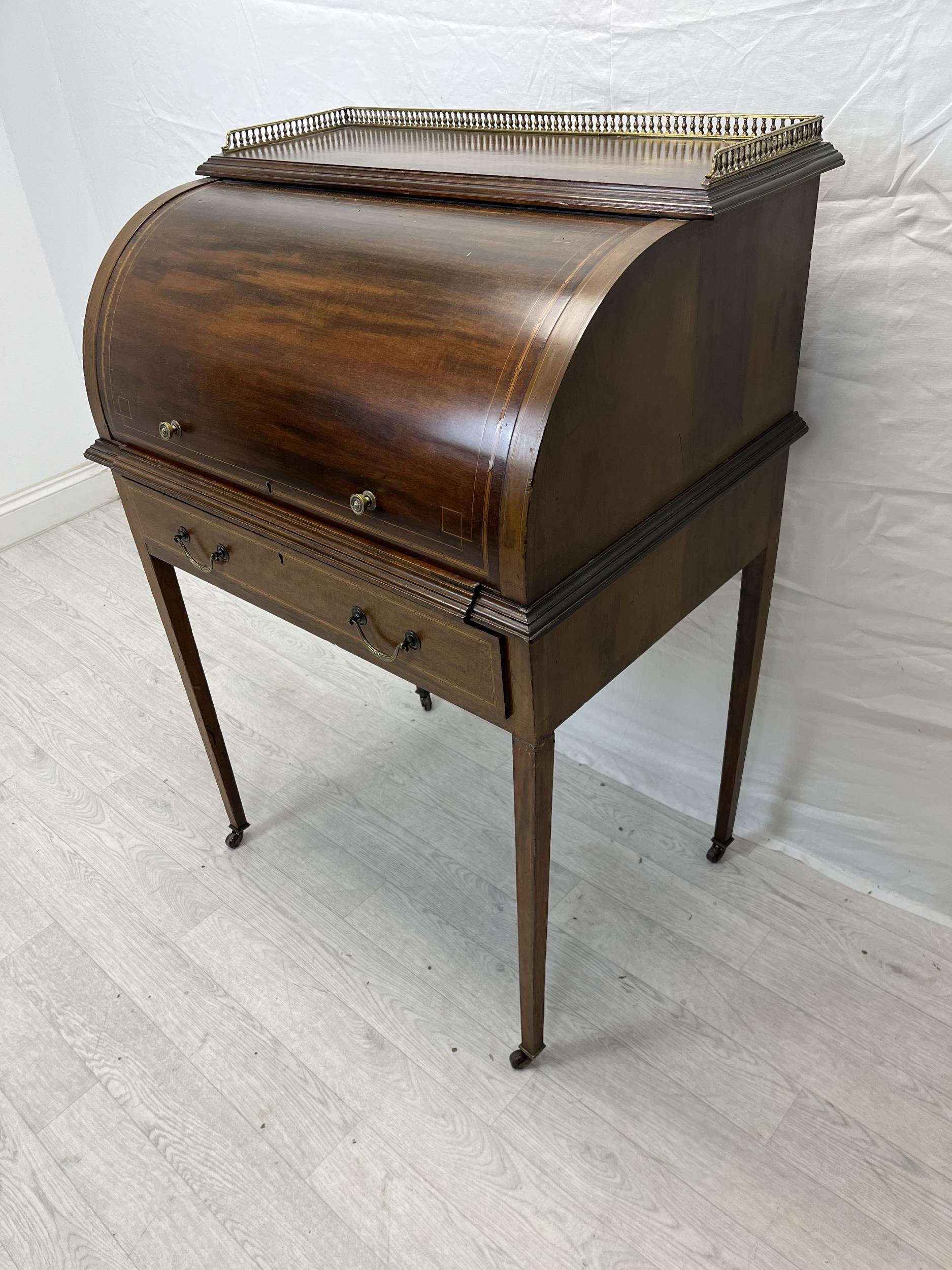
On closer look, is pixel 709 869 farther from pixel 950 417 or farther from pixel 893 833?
pixel 950 417

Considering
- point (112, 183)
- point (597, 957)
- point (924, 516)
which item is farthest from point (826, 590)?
point (112, 183)

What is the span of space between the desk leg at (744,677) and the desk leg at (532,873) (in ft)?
1.26

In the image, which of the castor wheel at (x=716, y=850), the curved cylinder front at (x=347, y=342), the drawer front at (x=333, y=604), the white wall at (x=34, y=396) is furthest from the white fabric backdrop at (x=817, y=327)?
the white wall at (x=34, y=396)

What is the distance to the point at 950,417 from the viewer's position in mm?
1195

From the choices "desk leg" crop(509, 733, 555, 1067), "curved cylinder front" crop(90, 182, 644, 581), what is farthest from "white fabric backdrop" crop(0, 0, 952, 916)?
"desk leg" crop(509, 733, 555, 1067)

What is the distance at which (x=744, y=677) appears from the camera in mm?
1430

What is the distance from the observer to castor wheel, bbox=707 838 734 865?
163 centimetres

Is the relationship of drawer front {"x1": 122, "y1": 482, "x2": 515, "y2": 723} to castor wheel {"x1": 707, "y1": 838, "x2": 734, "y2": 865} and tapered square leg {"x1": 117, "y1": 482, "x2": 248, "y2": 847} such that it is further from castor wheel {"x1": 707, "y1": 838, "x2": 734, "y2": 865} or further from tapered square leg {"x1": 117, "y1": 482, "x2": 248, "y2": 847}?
castor wheel {"x1": 707, "y1": 838, "x2": 734, "y2": 865}

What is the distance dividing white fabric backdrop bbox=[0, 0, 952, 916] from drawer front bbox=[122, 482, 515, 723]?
64cm

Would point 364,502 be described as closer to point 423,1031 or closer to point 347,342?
point 347,342

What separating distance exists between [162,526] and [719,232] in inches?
33.9

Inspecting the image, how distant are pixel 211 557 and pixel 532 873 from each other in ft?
2.03

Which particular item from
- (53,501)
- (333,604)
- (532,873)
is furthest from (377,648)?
(53,501)

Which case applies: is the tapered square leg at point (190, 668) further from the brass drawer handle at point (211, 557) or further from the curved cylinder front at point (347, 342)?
the curved cylinder front at point (347, 342)
